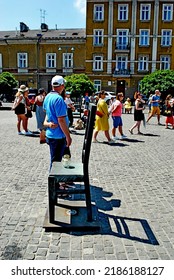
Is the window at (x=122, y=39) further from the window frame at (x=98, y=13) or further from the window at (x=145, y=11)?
the window frame at (x=98, y=13)

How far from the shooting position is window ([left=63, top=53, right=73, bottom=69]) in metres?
47.4

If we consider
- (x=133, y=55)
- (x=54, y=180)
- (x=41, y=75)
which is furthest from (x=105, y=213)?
(x=41, y=75)

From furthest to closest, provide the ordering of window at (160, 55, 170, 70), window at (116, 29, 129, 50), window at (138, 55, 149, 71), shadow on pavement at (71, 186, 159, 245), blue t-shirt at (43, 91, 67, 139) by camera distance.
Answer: window at (138, 55, 149, 71)
window at (160, 55, 170, 70)
window at (116, 29, 129, 50)
blue t-shirt at (43, 91, 67, 139)
shadow on pavement at (71, 186, 159, 245)

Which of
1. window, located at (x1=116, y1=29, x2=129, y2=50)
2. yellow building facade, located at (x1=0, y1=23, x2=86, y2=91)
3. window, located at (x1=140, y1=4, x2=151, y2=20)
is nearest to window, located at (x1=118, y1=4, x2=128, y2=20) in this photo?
window, located at (x1=116, y1=29, x2=129, y2=50)

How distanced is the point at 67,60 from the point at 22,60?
7604 mm

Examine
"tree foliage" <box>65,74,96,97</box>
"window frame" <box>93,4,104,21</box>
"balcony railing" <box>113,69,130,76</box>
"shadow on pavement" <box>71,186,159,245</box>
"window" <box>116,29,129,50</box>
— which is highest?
"window frame" <box>93,4,104,21</box>

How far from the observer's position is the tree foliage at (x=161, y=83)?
2689 centimetres

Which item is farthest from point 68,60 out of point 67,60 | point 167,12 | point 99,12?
point 167,12

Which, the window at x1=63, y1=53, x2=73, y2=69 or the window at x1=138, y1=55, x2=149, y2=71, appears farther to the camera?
the window at x1=63, y1=53, x2=73, y2=69

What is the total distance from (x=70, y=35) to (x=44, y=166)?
44.2 meters

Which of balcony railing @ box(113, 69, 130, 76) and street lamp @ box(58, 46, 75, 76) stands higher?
street lamp @ box(58, 46, 75, 76)

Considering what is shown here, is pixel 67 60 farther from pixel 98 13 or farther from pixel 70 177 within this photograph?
pixel 70 177

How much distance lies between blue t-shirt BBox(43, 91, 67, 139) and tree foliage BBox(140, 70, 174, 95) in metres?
23.7

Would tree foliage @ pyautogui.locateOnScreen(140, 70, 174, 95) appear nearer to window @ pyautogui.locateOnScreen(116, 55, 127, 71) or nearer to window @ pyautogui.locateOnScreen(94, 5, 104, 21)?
window @ pyautogui.locateOnScreen(116, 55, 127, 71)
